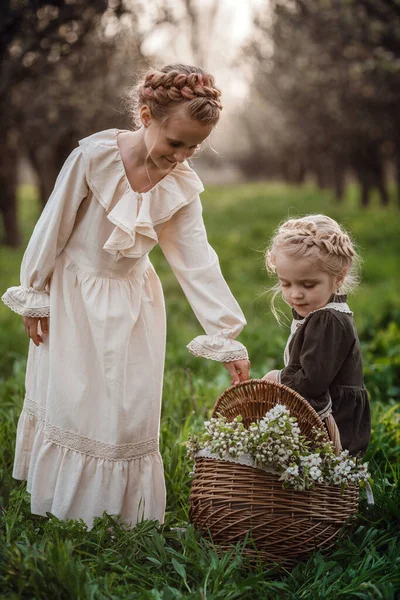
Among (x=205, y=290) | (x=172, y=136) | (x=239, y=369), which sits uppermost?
(x=172, y=136)

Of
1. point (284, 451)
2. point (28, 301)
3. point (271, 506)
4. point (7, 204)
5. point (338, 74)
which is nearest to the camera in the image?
point (284, 451)

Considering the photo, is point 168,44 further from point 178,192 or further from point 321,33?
point 178,192

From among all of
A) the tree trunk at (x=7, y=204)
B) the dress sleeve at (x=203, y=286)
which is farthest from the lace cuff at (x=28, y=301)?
the tree trunk at (x=7, y=204)

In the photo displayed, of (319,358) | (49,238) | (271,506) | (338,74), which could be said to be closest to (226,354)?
(319,358)

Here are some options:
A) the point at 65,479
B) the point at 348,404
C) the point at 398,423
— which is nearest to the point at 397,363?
the point at 398,423

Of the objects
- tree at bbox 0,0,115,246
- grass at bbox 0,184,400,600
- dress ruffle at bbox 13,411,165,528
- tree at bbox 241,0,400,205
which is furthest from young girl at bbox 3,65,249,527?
tree at bbox 241,0,400,205

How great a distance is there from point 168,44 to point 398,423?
15.5 metres

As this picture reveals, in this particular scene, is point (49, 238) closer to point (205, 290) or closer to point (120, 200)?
point (120, 200)

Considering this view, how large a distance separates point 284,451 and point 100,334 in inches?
37.2

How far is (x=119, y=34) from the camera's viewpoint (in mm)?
10133

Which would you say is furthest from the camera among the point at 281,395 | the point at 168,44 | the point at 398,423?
the point at 168,44

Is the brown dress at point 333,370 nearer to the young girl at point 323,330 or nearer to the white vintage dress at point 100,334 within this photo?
the young girl at point 323,330

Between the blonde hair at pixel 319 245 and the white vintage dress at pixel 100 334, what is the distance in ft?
1.32

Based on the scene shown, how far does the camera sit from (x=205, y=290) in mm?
3352
